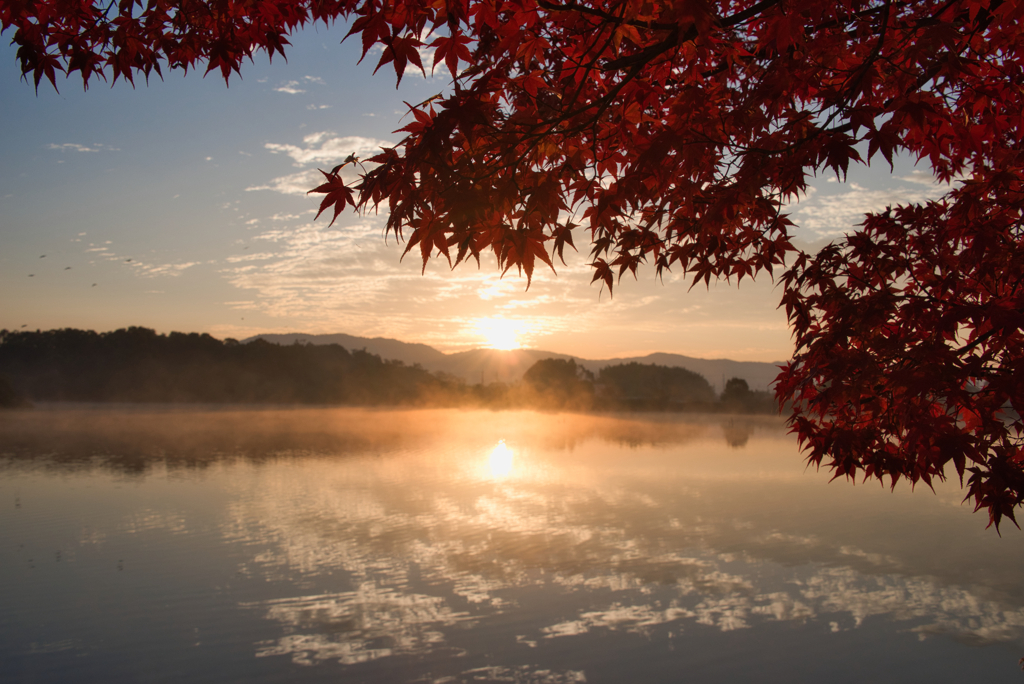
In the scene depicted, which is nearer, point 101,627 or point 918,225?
point 918,225

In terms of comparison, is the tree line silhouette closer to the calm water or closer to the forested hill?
the forested hill

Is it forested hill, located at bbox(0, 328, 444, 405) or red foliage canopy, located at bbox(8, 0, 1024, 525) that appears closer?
red foliage canopy, located at bbox(8, 0, 1024, 525)

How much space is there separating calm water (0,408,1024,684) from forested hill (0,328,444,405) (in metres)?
39.7

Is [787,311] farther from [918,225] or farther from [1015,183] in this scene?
[1015,183]

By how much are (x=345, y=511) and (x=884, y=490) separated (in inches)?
764

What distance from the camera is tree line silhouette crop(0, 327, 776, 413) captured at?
5178cm

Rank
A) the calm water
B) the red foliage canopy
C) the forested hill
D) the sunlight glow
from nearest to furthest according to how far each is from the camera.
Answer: the red foliage canopy, the calm water, the sunlight glow, the forested hill

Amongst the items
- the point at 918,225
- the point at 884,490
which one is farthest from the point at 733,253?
the point at 884,490

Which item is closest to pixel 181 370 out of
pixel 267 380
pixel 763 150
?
pixel 267 380

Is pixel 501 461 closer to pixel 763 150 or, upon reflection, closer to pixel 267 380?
pixel 763 150

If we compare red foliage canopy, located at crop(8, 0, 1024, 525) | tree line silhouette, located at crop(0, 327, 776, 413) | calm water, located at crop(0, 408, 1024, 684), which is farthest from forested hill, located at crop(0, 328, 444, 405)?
red foliage canopy, located at crop(8, 0, 1024, 525)

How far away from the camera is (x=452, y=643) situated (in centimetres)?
736

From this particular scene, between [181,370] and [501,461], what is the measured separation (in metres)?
48.7

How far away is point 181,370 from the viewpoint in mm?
57219
